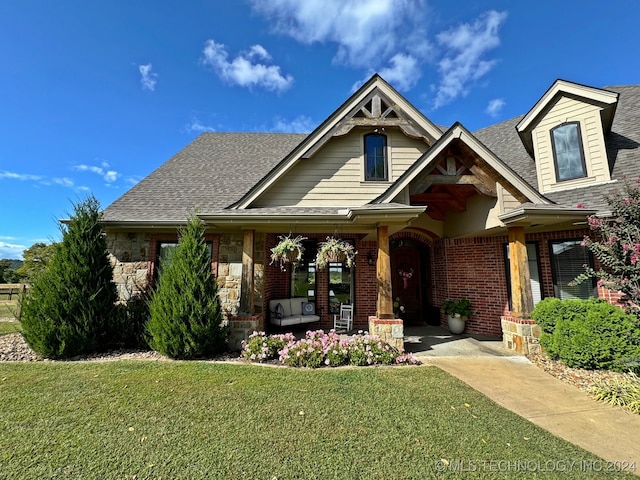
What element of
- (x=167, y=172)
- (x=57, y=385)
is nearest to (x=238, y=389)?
(x=57, y=385)

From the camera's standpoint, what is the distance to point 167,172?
31.8 ft

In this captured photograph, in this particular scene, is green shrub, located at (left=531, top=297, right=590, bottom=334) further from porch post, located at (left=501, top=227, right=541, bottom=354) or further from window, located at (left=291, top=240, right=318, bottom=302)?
window, located at (left=291, top=240, right=318, bottom=302)

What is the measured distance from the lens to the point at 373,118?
763 cm

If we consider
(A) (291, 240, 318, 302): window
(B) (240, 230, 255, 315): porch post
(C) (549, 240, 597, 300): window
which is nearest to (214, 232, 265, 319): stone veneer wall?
(B) (240, 230, 255, 315): porch post

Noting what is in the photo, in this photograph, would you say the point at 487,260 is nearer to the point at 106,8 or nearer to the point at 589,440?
the point at 589,440

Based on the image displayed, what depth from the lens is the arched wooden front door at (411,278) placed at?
987cm

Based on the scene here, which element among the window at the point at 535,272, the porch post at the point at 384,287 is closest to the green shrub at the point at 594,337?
the window at the point at 535,272

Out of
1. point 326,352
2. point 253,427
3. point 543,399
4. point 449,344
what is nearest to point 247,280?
point 326,352

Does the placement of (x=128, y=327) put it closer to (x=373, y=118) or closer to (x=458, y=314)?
(x=373, y=118)

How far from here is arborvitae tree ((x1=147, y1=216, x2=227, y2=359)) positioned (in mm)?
5785

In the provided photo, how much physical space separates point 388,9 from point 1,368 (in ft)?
37.6

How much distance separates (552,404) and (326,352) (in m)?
3.58

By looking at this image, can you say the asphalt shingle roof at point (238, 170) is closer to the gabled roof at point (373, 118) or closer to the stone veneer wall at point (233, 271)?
the stone veneer wall at point (233, 271)

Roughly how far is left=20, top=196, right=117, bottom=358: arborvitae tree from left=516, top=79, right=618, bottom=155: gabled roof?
38.2 ft
